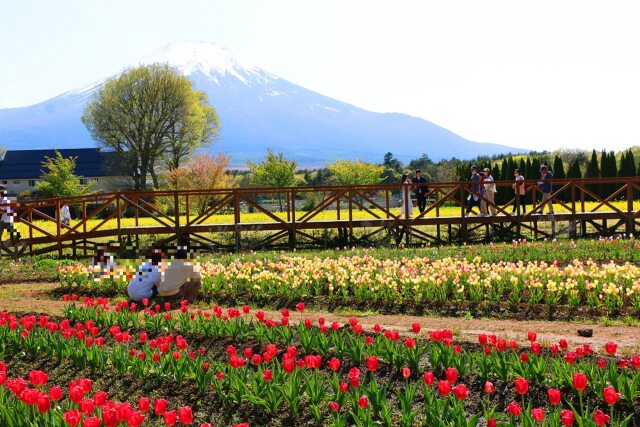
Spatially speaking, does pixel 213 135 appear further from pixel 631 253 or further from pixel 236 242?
pixel 631 253

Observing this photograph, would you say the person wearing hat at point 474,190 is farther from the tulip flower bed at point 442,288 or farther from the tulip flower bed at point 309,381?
the tulip flower bed at point 309,381

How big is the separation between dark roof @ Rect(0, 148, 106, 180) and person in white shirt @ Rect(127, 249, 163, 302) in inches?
2996

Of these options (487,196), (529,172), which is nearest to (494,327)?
(487,196)

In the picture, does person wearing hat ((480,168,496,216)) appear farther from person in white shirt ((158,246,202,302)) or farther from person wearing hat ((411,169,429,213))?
person in white shirt ((158,246,202,302))

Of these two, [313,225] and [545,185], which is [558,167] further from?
[313,225]

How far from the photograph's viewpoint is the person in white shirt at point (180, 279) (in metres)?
11.9

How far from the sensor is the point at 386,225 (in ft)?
73.6

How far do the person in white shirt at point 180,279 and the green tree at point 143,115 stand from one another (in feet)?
168

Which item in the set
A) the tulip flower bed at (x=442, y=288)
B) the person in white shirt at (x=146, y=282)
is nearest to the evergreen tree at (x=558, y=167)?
the tulip flower bed at (x=442, y=288)

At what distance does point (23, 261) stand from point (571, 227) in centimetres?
1591

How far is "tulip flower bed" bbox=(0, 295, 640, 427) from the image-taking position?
5500mm

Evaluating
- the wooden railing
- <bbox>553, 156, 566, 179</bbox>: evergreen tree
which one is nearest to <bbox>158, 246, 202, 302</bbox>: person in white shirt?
the wooden railing

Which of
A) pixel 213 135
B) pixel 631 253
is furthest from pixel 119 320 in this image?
pixel 213 135

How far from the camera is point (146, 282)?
1223 cm
